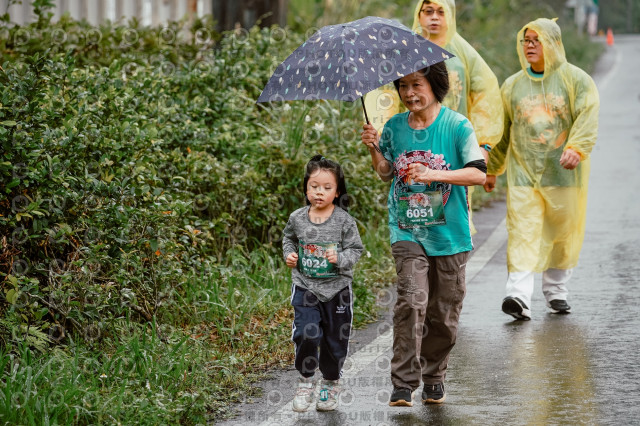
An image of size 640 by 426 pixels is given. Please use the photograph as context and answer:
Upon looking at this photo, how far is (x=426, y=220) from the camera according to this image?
5590 mm

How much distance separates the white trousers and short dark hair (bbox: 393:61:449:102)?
7.45ft

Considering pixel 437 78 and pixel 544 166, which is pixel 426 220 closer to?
pixel 437 78

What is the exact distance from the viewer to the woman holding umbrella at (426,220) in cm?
552

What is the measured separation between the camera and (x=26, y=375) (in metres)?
5.30

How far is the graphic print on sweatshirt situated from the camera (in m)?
5.55

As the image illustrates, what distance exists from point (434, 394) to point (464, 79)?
2.50m

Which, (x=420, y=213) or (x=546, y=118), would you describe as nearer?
(x=420, y=213)

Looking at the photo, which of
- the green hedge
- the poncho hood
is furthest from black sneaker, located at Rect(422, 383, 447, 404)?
the poncho hood

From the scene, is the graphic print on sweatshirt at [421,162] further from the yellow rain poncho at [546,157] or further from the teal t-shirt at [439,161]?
the yellow rain poncho at [546,157]

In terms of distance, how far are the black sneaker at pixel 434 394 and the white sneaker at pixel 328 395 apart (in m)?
0.43

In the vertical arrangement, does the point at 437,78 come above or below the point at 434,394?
above

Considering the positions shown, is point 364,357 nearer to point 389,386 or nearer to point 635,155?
point 389,386

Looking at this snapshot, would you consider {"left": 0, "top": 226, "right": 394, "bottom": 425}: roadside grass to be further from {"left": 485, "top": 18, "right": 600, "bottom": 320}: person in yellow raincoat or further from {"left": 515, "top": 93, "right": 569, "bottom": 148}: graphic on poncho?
{"left": 515, "top": 93, "right": 569, "bottom": 148}: graphic on poncho

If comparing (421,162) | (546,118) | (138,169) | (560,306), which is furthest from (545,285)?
(138,169)
